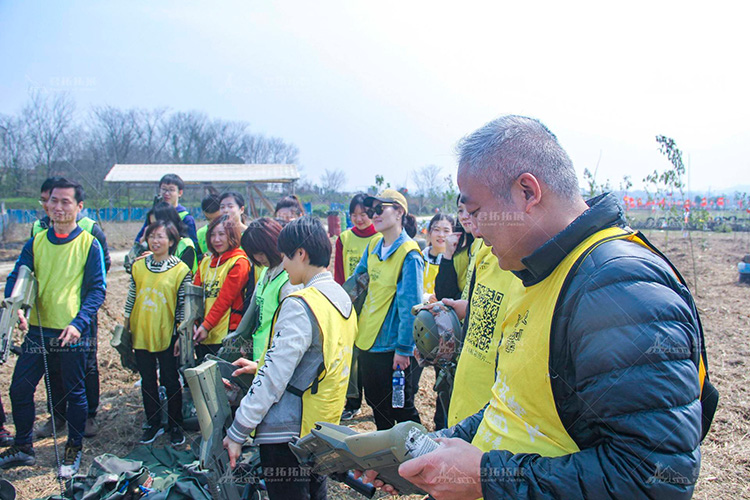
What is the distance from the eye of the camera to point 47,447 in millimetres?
3912

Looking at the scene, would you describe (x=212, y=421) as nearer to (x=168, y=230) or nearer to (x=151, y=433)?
(x=151, y=433)

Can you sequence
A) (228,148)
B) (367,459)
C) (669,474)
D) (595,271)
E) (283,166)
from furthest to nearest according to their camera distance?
(228,148) < (283,166) < (367,459) < (595,271) < (669,474)

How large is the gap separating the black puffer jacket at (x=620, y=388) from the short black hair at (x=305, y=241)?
159 centimetres

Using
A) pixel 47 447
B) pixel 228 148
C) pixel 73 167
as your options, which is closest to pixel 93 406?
pixel 47 447

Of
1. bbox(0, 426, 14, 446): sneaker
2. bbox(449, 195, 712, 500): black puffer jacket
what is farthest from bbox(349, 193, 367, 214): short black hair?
bbox(449, 195, 712, 500): black puffer jacket

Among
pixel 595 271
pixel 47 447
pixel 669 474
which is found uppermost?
pixel 595 271

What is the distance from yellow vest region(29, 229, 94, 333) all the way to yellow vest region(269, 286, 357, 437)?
7.90 ft

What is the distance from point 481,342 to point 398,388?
1.60 meters

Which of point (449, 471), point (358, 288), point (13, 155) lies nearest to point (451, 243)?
point (358, 288)

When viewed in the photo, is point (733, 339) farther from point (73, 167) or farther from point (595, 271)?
point (73, 167)

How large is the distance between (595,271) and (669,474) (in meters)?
0.42

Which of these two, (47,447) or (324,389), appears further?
(47,447)

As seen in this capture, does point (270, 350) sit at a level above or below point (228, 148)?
below

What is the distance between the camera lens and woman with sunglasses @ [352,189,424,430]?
11.4ft
